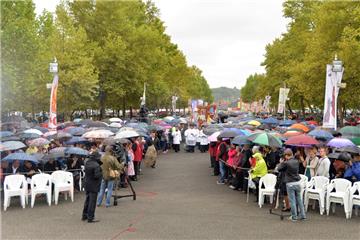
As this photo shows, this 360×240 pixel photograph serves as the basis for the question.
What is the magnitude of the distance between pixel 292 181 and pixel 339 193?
1479mm

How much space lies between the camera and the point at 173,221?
1023 cm

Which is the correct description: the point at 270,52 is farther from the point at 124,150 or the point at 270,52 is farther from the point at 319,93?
the point at 124,150

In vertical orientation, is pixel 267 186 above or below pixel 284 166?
below

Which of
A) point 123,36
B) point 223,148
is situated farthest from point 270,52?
point 223,148

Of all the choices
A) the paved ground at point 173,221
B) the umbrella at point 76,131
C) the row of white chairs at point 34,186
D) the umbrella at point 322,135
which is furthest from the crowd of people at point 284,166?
the umbrella at point 76,131

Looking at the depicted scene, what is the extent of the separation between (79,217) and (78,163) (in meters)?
3.27

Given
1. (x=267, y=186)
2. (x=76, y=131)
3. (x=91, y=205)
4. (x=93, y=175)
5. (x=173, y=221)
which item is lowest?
(x=173, y=221)

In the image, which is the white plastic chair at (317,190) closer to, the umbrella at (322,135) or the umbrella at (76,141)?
the umbrella at (322,135)

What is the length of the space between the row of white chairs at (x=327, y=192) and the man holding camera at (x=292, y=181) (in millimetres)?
674

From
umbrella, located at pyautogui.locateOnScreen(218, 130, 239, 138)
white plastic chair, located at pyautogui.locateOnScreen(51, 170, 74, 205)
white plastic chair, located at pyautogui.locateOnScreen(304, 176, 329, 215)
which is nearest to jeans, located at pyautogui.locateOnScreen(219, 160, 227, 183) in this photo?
umbrella, located at pyautogui.locateOnScreen(218, 130, 239, 138)

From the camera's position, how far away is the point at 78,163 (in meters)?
13.7

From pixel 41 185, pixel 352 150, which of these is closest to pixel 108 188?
pixel 41 185

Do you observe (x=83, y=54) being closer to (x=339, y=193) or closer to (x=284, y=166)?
(x=284, y=166)

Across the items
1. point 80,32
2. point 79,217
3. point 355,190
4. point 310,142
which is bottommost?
point 79,217
